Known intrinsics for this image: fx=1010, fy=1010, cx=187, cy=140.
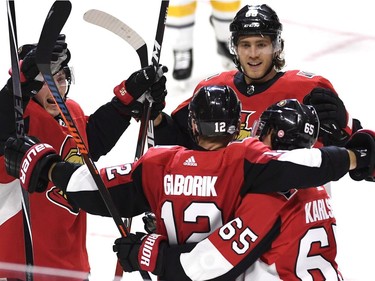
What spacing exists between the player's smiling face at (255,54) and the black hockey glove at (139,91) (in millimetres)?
289

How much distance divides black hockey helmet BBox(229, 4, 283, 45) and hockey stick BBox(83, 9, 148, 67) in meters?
0.34

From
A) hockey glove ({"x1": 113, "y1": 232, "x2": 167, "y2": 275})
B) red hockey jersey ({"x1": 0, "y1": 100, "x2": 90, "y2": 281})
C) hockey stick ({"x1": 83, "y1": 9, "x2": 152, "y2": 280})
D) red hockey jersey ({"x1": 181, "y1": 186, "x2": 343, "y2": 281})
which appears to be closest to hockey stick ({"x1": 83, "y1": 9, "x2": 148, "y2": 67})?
hockey stick ({"x1": 83, "y1": 9, "x2": 152, "y2": 280})

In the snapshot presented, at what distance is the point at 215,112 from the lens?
2.85m

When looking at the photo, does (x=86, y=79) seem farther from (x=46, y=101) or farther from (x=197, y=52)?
(x=46, y=101)

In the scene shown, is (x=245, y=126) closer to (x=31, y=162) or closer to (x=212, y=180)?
(x=212, y=180)

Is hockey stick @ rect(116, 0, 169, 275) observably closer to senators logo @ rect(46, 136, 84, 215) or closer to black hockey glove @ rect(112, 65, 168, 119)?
black hockey glove @ rect(112, 65, 168, 119)

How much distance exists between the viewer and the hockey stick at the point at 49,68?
9.63ft

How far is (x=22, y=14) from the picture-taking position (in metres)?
6.96

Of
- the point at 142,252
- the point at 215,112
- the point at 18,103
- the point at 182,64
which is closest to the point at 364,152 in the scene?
the point at 215,112

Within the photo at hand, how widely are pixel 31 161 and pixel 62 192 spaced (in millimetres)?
424

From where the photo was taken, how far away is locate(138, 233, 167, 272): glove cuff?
285 centimetres

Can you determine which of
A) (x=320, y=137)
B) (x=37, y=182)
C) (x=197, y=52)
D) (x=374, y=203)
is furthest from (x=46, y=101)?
(x=197, y=52)

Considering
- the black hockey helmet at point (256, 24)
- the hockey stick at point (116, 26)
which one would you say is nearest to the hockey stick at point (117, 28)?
the hockey stick at point (116, 26)

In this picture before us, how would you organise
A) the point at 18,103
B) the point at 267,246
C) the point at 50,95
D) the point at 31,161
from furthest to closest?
the point at 50,95 < the point at 18,103 < the point at 31,161 < the point at 267,246
